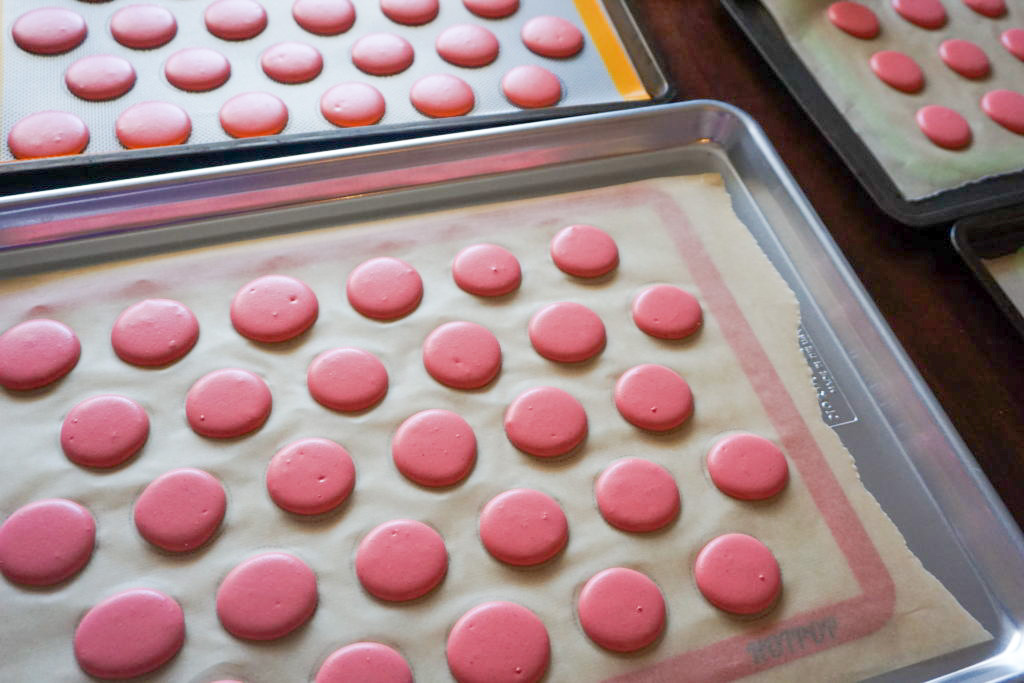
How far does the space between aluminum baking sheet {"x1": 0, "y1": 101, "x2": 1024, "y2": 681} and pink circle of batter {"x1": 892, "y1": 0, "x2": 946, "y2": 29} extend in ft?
1.52

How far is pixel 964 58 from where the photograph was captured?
44.9 inches

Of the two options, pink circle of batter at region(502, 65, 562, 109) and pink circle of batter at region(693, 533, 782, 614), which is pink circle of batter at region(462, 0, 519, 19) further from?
pink circle of batter at region(693, 533, 782, 614)

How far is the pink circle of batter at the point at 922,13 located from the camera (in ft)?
3.88

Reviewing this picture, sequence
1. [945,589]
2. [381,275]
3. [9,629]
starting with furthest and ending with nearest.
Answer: [381,275] → [945,589] → [9,629]

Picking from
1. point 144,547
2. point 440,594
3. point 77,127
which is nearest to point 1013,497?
point 440,594

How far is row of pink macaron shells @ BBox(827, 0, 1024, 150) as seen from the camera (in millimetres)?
1049

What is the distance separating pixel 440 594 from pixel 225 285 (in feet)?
1.27

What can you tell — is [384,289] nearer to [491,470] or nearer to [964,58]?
A: [491,470]

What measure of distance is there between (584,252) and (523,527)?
0.33 meters

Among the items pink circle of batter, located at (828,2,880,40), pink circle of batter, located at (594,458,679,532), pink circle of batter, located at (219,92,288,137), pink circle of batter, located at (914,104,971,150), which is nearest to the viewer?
pink circle of batter, located at (594,458,679,532)

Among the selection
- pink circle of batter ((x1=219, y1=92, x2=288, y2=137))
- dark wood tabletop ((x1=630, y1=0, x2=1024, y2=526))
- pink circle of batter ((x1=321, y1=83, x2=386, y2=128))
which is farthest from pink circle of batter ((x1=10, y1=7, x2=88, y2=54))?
dark wood tabletop ((x1=630, y1=0, x2=1024, y2=526))

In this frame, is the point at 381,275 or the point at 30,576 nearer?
the point at 30,576

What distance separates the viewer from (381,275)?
2.67 feet

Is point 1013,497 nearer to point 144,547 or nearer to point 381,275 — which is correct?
point 381,275
